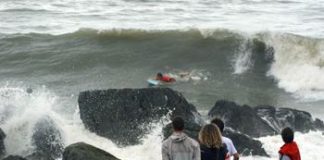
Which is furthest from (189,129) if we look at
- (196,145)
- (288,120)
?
(196,145)

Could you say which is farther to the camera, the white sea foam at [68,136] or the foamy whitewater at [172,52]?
the foamy whitewater at [172,52]

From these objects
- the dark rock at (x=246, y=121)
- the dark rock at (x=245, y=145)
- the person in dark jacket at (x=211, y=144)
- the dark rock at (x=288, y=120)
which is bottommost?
the dark rock at (x=288, y=120)

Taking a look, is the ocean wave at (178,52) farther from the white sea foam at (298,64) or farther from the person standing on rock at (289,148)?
the person standing on rock at (289,148)

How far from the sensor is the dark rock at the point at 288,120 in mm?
13945

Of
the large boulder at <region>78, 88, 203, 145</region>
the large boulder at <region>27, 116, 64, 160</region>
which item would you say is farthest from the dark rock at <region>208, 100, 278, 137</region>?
the large boulder at <region>27, 116, 64, 160</region>

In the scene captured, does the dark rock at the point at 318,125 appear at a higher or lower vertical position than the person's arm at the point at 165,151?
lower

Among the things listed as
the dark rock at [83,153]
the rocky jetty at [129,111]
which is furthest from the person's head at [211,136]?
the rocky jetty at [129,111]

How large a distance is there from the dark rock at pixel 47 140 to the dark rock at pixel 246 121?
149 inches

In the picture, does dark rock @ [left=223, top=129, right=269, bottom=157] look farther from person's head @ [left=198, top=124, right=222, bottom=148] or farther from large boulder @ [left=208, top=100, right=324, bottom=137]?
person's head @ [left=198, top=124, right=222, bottom=148]

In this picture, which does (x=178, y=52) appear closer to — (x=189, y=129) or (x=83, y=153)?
(x=189, y=129)

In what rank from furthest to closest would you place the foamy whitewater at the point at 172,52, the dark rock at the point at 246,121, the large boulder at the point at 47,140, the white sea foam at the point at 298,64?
the white sea foam at the point at 298,64
the foamy whitewater at the point at 172,52
the dark rock at the point at 246,121
the large boulder at the point at 47,140

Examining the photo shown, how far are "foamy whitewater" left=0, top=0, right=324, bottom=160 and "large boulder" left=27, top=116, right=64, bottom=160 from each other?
0.91 m

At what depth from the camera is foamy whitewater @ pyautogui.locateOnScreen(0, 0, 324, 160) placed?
2016 centimetres

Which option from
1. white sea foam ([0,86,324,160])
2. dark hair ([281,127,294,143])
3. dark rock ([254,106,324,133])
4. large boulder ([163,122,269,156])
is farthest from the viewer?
dark rock ([254,106,324,133])
